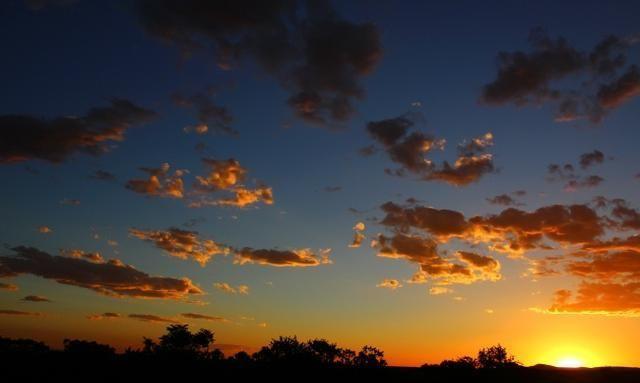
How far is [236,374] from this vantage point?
6069 centimetres

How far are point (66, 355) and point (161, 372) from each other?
60.9 feet

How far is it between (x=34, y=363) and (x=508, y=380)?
5388 cm

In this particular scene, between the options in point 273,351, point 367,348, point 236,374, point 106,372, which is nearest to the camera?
point 106,372

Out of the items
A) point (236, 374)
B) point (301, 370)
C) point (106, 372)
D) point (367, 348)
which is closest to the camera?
point (106, 372)

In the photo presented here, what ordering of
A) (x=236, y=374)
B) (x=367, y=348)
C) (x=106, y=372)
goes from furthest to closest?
1. (x=367, y=348)
2. (x=236, y=374)
3. (x=106, y=372)

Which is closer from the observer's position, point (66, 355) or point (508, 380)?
point (508, 380)

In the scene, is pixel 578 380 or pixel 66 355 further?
pixel 66 355

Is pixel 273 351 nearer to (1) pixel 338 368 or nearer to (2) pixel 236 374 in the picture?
(1) pixel 338 368

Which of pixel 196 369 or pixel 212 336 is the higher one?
pixel 212 336

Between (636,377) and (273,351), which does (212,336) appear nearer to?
(273,351)

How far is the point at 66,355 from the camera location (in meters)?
69.3

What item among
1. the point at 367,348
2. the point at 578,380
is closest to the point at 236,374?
the point at 578,380

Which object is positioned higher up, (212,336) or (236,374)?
(212,336)

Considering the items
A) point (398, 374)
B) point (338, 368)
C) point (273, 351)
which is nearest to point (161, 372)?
point (338, 368)
